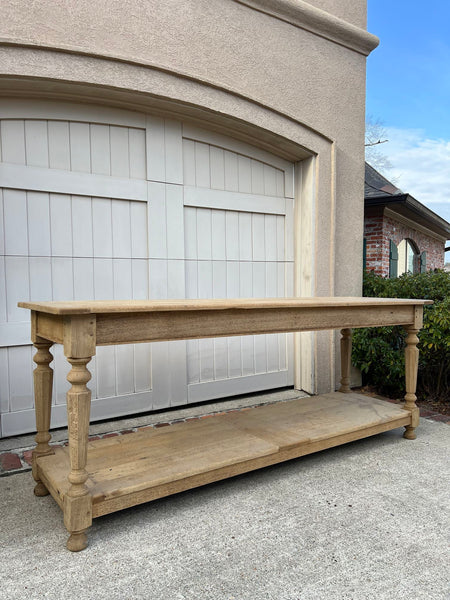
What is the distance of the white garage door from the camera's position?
3094mm

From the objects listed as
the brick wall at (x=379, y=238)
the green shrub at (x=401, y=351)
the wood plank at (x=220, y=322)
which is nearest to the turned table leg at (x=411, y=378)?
the wood plank at (x=220, y=322)

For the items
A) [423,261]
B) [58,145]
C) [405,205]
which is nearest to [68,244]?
[58,145]

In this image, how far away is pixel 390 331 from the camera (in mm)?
4457

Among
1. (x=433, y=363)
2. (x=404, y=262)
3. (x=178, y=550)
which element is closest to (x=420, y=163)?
(x=404, y=262)

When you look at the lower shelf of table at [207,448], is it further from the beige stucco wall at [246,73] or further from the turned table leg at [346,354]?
the beige stucco wall at [246,73]

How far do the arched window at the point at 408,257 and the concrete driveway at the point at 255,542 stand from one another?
754 cm

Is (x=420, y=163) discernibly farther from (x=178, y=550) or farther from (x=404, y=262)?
(x=178, y=550)

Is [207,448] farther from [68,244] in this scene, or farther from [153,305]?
[68,244]

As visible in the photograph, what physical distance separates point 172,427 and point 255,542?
3.51 feet

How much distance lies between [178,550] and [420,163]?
60.8 m

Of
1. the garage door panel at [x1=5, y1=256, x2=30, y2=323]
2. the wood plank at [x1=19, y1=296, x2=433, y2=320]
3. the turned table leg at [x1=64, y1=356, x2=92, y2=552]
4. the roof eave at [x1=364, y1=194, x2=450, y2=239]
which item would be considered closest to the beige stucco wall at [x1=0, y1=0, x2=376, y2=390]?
the garage door panel at [x1=5, y1=256, x2=30, y2=323]

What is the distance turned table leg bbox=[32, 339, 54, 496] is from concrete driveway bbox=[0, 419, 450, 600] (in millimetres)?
159

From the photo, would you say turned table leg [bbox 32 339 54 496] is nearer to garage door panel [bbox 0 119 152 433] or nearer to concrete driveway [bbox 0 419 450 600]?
concrete driveway [bbox 0 419 450 600]

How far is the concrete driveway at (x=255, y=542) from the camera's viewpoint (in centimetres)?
163
